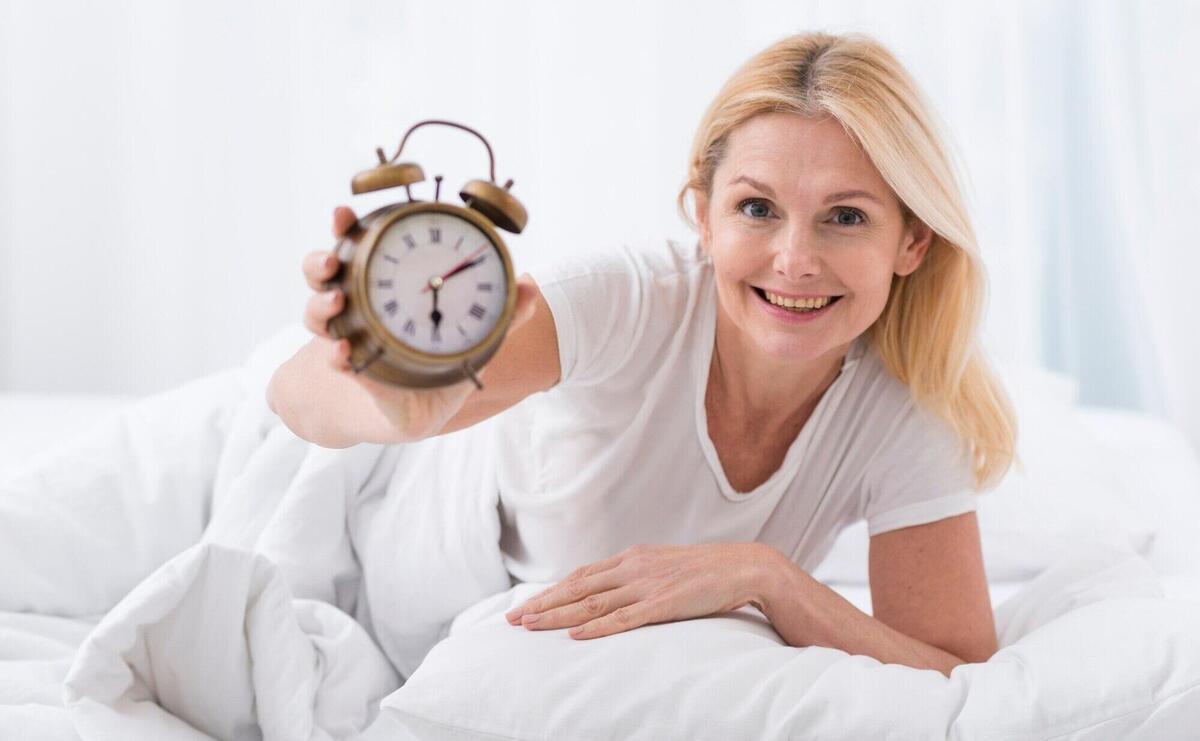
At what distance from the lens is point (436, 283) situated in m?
1.02

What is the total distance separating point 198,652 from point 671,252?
0.78 metres

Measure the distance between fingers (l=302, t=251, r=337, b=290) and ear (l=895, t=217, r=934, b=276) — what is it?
0.84m

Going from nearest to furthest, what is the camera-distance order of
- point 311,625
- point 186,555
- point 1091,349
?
1. point 186,555
2. point 311,625
3. point 1091,349

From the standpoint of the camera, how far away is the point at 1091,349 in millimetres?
3473

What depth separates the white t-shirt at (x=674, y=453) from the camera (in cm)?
169

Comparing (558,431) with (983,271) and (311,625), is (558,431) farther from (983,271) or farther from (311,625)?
(983,271)

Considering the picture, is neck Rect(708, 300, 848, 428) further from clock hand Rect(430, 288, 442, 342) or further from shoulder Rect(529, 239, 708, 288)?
clock hand Rect(430, 288, 442, 342)

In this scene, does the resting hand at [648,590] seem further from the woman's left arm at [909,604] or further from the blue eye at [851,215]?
the blue eye at [851,215]

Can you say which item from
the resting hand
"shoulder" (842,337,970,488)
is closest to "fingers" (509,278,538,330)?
the resting hand

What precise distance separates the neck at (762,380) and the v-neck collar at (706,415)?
0.02 meters

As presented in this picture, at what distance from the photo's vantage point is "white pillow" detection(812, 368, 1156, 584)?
7.03 ft

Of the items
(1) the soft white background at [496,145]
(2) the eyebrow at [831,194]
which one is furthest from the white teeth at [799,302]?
(1) the soft white background at [496,145]

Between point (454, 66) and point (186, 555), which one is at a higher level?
point (454, 66)

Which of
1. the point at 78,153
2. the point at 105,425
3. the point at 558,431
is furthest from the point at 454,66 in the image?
the point at 558,431
